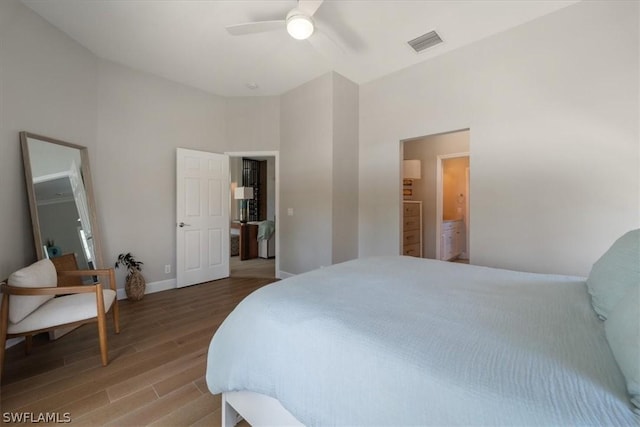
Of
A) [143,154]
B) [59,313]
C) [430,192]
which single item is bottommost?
[59,313]

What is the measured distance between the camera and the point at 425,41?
2.85 meters

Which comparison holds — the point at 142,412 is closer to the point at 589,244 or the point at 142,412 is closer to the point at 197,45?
the point at 197,45

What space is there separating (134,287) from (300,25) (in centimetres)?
Answer: 338

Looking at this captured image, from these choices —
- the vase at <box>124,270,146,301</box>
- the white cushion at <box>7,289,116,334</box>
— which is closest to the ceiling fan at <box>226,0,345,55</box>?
the white cushion at <box>7,289,116,334</box>

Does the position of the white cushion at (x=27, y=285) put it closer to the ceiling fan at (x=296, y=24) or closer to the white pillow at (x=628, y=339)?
the ceiling fan at (x=296, y=24)

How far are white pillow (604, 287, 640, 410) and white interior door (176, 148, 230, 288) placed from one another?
161 inches

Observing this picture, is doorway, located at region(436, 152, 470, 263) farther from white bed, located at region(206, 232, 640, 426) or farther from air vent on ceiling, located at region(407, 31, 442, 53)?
white bed, located at region(206, 232, 640, 426)

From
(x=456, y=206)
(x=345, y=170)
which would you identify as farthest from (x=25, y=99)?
(x=456, y=206)

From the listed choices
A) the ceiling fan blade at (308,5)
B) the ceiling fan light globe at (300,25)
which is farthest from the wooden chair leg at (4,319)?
the ceiling fan blade at (308,5)

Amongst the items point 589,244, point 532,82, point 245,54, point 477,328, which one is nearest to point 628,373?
point 477,328

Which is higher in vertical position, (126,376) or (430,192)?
(430,192)

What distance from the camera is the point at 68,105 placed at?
271 centimetres

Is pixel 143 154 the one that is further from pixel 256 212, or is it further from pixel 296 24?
pixel 256 212

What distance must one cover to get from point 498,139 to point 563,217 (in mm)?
946
